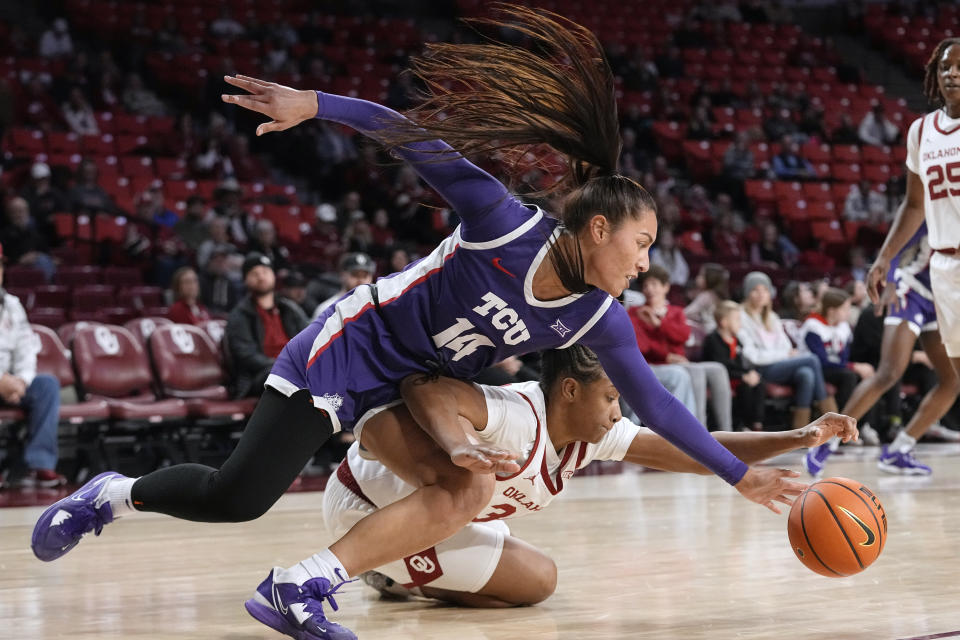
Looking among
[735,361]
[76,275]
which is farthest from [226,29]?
[735,361]

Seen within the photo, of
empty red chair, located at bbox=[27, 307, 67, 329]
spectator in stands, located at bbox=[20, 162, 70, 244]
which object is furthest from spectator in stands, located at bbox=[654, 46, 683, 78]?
empty red chair, located at bbox=[27, 307, 67, 329]

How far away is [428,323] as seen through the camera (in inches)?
125

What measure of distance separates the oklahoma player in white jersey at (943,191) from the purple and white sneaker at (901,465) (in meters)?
1.44

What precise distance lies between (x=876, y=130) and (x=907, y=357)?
11.9 m

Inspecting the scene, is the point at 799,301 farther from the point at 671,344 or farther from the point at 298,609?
the point at 298,609

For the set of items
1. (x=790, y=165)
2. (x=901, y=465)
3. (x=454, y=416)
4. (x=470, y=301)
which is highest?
(x=470, y=301)

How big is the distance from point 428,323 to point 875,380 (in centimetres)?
463

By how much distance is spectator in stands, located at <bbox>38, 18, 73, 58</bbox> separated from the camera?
13.5m

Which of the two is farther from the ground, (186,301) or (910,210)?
(910,210)

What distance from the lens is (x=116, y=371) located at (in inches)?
297

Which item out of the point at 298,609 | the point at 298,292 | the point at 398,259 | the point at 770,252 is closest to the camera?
the point at 298,609

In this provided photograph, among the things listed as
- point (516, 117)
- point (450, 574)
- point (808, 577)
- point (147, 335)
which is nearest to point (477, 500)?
point (450, 574)

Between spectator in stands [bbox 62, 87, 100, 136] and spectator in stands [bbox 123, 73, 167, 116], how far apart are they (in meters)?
0.78

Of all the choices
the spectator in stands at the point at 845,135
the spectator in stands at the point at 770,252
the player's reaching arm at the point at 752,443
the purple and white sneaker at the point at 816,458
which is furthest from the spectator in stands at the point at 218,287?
the spectator in stands at the point at 845,135
